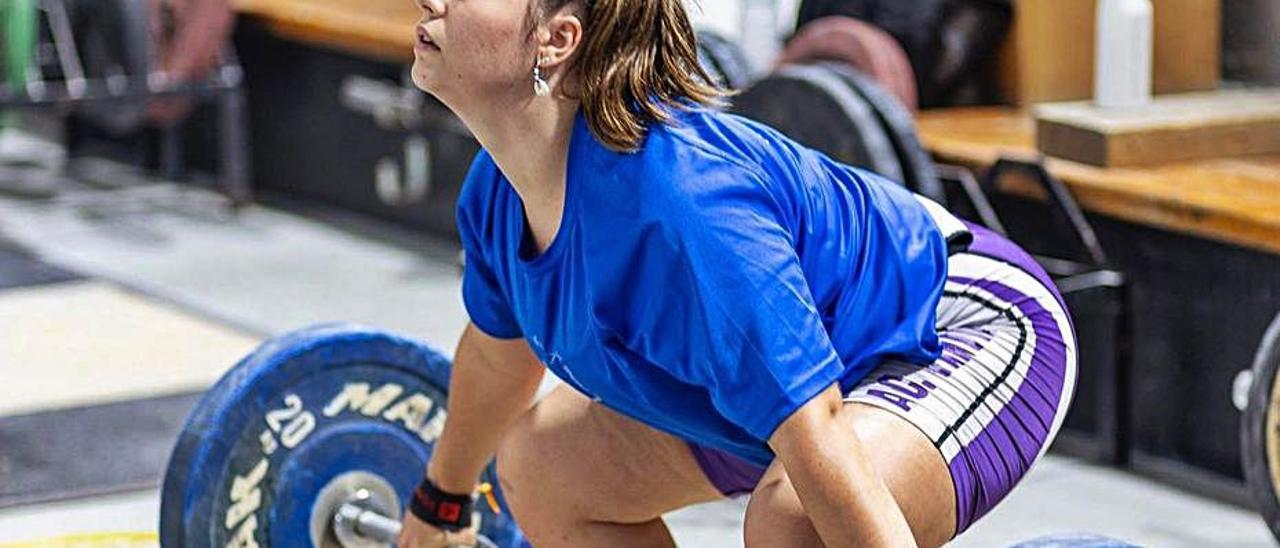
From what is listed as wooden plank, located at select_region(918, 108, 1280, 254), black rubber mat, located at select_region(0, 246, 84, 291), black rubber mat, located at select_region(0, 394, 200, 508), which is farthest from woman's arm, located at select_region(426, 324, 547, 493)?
black rubber mat, located at select_region(0, 246, 84, 291)

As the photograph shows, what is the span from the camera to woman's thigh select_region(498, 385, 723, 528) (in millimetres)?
2041

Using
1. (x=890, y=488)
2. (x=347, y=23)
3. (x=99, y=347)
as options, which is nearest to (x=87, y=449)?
(x=99, y=347)

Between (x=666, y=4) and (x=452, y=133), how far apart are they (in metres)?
3.63

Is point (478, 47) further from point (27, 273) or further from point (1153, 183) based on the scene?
point (27, 273)

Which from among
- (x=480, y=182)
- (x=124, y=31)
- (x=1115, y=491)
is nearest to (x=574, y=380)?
(x=480, y=182)

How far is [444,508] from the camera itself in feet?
7.16

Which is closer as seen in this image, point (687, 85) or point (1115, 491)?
point (687, 85)

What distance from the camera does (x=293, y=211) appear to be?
6.03 metres

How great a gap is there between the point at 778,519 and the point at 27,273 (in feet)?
12.3

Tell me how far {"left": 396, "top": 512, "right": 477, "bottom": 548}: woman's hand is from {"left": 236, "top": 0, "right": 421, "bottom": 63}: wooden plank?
312 centimetres

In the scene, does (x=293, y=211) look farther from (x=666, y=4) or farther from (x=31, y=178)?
(x=666, y=4)

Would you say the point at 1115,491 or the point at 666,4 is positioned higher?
the point at 666,4

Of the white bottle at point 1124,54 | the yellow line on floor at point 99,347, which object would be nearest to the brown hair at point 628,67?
the white bottle at point 1124,54

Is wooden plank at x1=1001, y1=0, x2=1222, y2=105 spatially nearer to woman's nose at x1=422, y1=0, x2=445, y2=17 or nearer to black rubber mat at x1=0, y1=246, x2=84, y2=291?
black rubber mat at x1=0, y1=246, x2=84, y2=291
